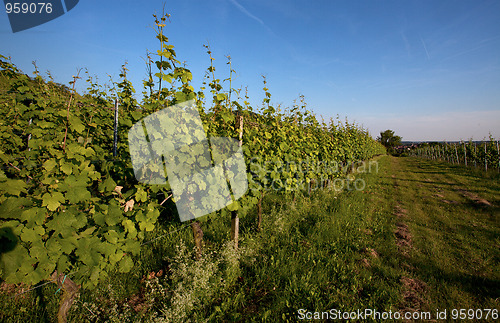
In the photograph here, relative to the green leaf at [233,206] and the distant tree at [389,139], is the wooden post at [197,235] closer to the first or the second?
the green leaf at [233,206]

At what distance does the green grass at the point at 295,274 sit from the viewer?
92.5 inches

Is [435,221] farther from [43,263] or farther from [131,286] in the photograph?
[43,263]

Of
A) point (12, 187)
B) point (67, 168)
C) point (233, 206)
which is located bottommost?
point (233, 206)

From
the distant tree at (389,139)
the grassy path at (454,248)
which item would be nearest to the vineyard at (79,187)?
the grassy path at (454,248)

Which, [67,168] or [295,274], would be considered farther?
[295,274]

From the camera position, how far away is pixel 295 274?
2.88m

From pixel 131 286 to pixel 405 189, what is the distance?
10.5 m

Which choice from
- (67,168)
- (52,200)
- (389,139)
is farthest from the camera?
(389,139)

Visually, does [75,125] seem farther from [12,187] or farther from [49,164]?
[12,187]

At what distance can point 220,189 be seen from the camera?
3.09 m

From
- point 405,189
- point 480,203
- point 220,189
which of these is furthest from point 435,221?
point 220,189

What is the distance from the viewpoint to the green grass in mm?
2350

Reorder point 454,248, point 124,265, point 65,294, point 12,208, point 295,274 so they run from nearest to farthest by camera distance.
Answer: point 12,208 → point 65,294 → point 124,265 → point 295,274 → point 454,248

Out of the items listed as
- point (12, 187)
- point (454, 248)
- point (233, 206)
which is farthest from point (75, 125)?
point (454, 248)
